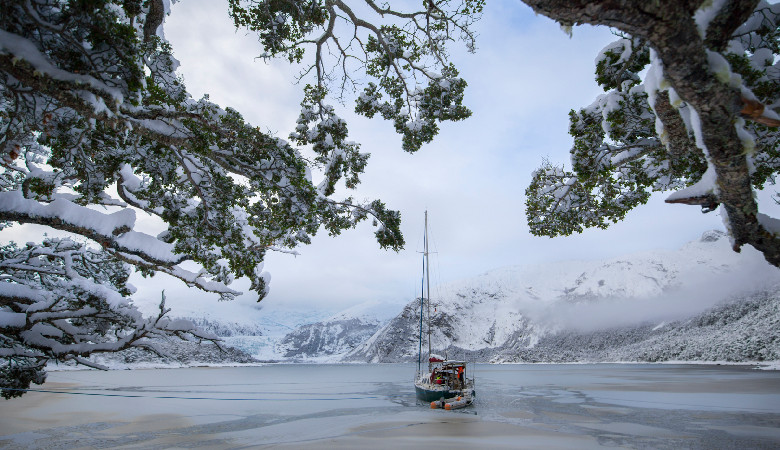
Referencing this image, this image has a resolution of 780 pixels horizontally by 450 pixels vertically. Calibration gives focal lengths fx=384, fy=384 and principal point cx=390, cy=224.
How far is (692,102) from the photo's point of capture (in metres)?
3.55

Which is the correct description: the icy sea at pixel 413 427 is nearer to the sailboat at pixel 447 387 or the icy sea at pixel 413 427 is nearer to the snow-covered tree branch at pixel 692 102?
the sailboat at pixel 447 387

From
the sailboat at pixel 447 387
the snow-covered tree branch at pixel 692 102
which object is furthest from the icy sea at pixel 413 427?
the snow-covered tree branch at pixel 692 102

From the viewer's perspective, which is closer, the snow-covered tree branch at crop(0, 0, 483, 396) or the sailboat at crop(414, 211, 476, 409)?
the snow-covered tree branch at crop(0, 0, 483, 396)

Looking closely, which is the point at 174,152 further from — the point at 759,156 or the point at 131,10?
the point at 759,156

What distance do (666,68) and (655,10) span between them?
0.67 meters

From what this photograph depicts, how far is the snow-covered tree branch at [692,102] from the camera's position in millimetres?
3047

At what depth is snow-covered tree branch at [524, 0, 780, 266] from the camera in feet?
10.00

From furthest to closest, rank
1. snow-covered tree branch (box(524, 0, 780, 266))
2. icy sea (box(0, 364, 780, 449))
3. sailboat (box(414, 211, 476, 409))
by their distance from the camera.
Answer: sailboat (box(414, 211, 476, 409)) < icy sea (box(0, 364, 780, 449)) < snow-covered tree branch (box(524, 0, 780, 266))

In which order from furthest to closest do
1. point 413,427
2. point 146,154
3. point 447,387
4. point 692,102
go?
1. point 447,387
2. point 413,427
3. point 146,154
4. point 692,102

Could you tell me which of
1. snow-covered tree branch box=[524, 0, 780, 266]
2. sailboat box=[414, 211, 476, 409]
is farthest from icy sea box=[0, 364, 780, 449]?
snow-covered tree branch box=[524, 0, 780, 266]

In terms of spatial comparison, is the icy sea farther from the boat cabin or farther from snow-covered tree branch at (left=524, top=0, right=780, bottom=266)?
snow-covered tree branch at (left=524, top=0, right=780, bottom=266)

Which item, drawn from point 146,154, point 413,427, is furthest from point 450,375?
point 146,154

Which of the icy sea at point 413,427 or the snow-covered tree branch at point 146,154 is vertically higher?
the snow-covered tree branch at point 146,154

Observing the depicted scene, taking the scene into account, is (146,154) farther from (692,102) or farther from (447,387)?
(447,387)
